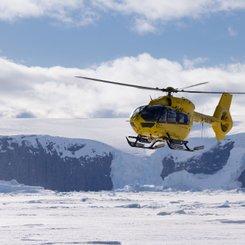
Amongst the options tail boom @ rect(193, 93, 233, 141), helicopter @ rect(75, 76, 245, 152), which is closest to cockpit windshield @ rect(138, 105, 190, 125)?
helicopter @ rect(75, 76, 245, 152)

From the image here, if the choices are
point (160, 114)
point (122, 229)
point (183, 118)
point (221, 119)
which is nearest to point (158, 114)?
point (160, 114)

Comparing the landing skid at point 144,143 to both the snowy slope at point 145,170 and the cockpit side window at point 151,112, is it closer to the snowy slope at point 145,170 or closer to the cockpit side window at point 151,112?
the cockpit side window at point 151,112

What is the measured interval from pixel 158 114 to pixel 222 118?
6.18 meters

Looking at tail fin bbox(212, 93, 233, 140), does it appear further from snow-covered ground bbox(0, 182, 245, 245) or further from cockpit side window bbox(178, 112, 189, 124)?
snow-covered ground bbox(0, 182, 245, 245)

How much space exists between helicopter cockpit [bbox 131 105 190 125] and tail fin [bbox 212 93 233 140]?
15.2 feet

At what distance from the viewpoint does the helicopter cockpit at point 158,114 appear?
18.5 m

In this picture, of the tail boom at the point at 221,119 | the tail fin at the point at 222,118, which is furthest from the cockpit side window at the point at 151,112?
the tail fin at the point at 222,118

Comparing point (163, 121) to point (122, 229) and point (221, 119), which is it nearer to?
point (221, 119)

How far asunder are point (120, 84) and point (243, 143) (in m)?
167

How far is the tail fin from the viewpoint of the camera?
23.3 m

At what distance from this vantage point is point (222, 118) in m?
23.9

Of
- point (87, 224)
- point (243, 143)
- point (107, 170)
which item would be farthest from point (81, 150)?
point (87, 224)

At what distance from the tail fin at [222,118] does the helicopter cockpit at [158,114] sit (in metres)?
4.64

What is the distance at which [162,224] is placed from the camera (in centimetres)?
5600
